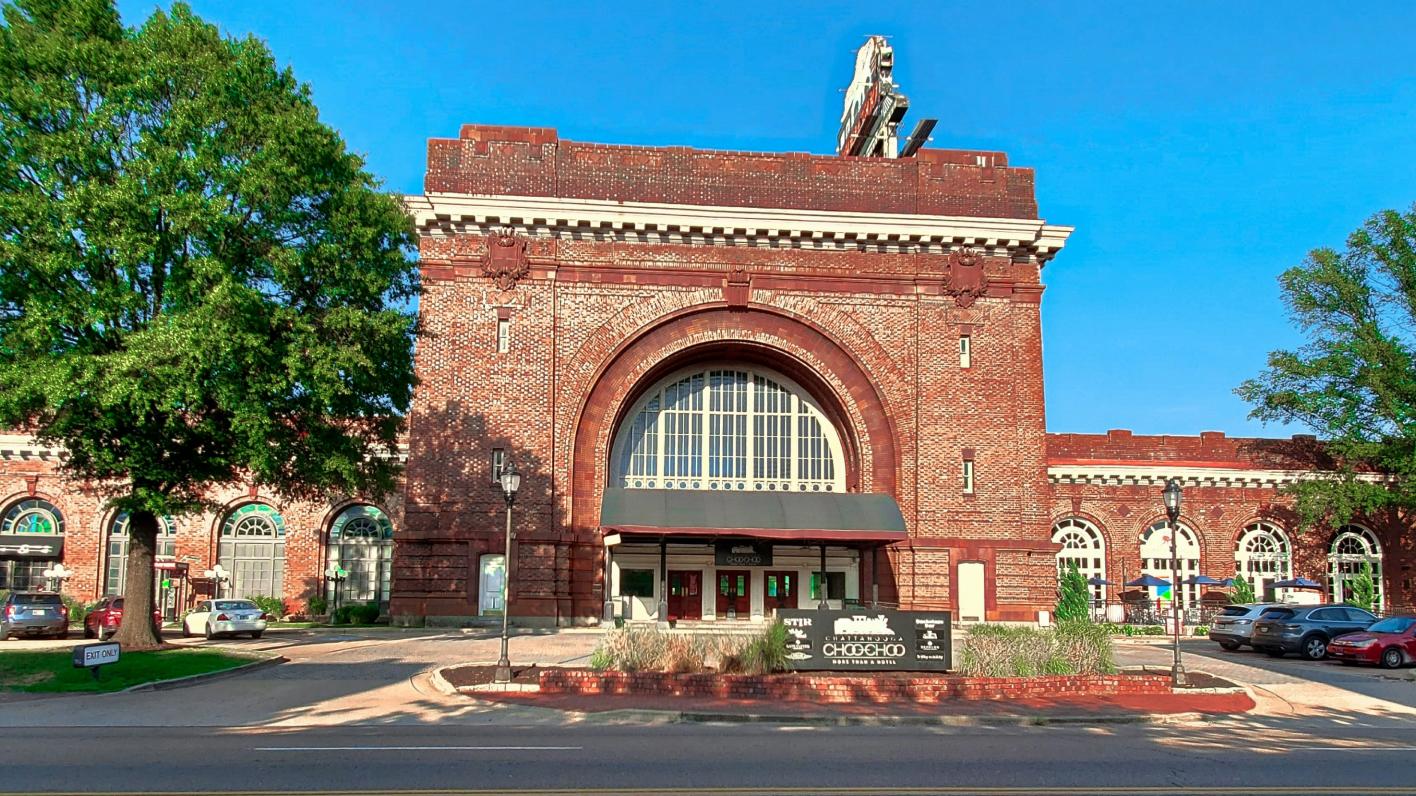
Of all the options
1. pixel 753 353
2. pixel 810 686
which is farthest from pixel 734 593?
pixel 810 686

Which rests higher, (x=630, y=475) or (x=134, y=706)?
(x=630, y=475)

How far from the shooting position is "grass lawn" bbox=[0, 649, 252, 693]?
19016 millimetres

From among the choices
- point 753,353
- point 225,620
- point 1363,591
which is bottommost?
point 1363,591

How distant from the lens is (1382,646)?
85.6 ft

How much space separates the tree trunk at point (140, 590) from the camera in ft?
80.6

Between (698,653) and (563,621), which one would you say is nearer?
(698,653)

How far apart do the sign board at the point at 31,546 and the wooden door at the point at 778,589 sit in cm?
2512

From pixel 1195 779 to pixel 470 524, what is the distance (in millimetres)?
25162

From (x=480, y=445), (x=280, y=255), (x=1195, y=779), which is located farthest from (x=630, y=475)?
(x=1195, y=779)

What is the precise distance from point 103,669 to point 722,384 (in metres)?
21.0

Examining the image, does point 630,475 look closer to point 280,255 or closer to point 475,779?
point 280,255

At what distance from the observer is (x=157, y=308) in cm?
2384

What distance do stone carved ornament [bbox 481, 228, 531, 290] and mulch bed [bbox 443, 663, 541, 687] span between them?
16032 mm

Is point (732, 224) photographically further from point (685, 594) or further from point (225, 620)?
point (225, 620)
